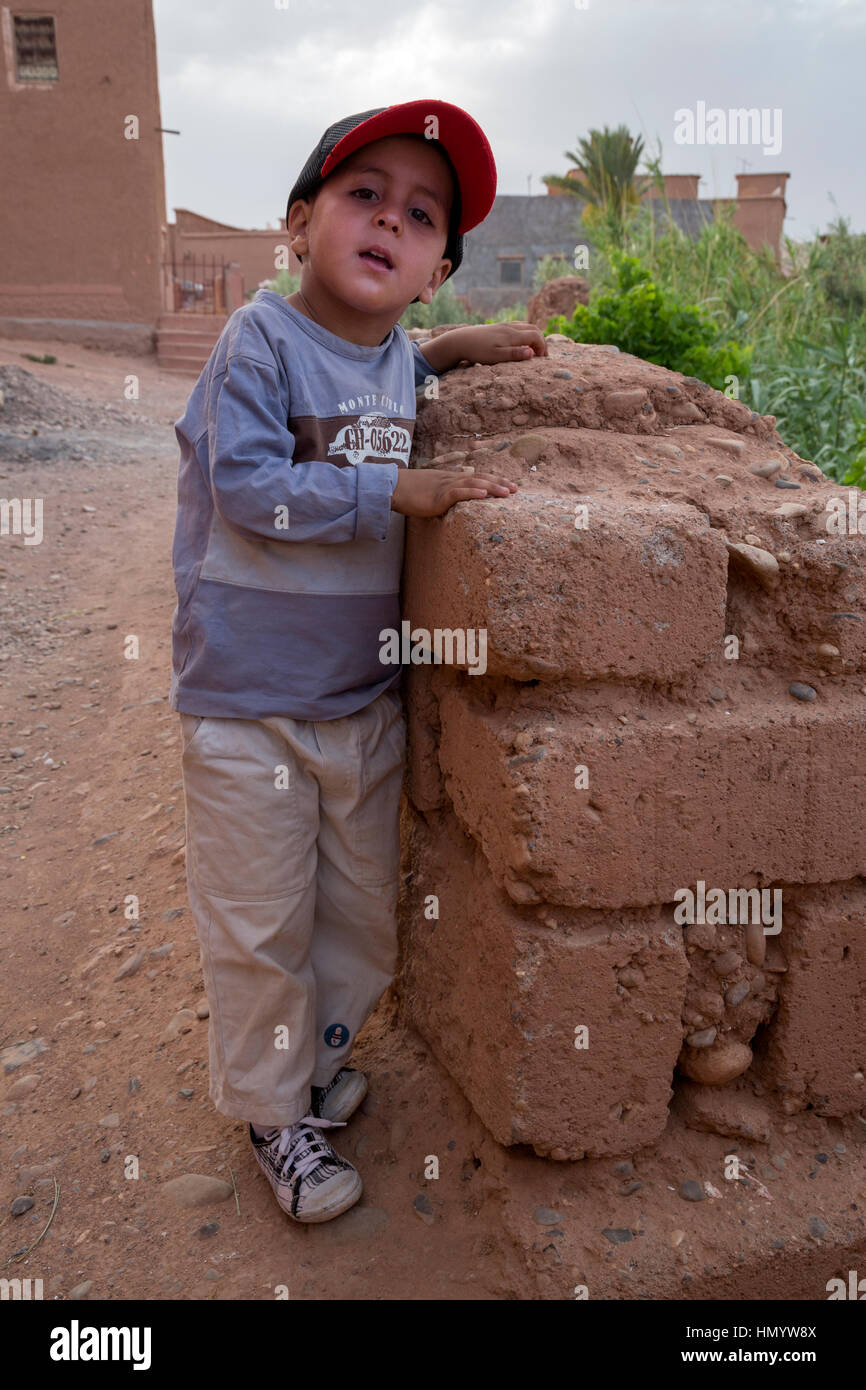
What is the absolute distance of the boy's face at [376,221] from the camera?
5.68ft

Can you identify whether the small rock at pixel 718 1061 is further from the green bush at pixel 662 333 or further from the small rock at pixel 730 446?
the green bush at pixel 662 333

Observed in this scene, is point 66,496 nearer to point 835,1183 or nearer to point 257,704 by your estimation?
point 257,704

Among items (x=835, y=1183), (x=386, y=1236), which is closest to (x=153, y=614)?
(x=386, y=1236)

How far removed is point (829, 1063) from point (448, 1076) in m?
0.71

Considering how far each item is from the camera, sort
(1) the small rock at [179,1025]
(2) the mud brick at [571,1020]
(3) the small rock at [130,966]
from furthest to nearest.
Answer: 1. (3) the small rock at [130,966]
2. (1) the small rock at [179,1025]
3. (2) the mud brick at [571,1020]

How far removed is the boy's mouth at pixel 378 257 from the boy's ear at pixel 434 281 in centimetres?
13

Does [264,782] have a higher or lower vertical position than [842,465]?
lower

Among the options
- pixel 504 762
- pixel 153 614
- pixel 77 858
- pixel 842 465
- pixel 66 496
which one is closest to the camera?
pixel 504 762

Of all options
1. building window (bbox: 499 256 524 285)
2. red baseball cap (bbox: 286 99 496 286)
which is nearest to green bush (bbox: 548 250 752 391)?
red baseball cap (bbox: 286 99 496 286)

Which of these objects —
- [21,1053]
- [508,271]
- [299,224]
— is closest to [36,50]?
[508,271]

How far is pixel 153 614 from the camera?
4.91 m

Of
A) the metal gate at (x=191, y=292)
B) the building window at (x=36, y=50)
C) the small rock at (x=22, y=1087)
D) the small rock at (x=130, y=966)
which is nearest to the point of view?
the small rock at (x=22, y=1087)

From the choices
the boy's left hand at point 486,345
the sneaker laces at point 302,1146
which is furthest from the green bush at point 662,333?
the sneaker laces at point 302,1146

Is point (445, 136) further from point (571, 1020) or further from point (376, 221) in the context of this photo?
point (571, 1020)
